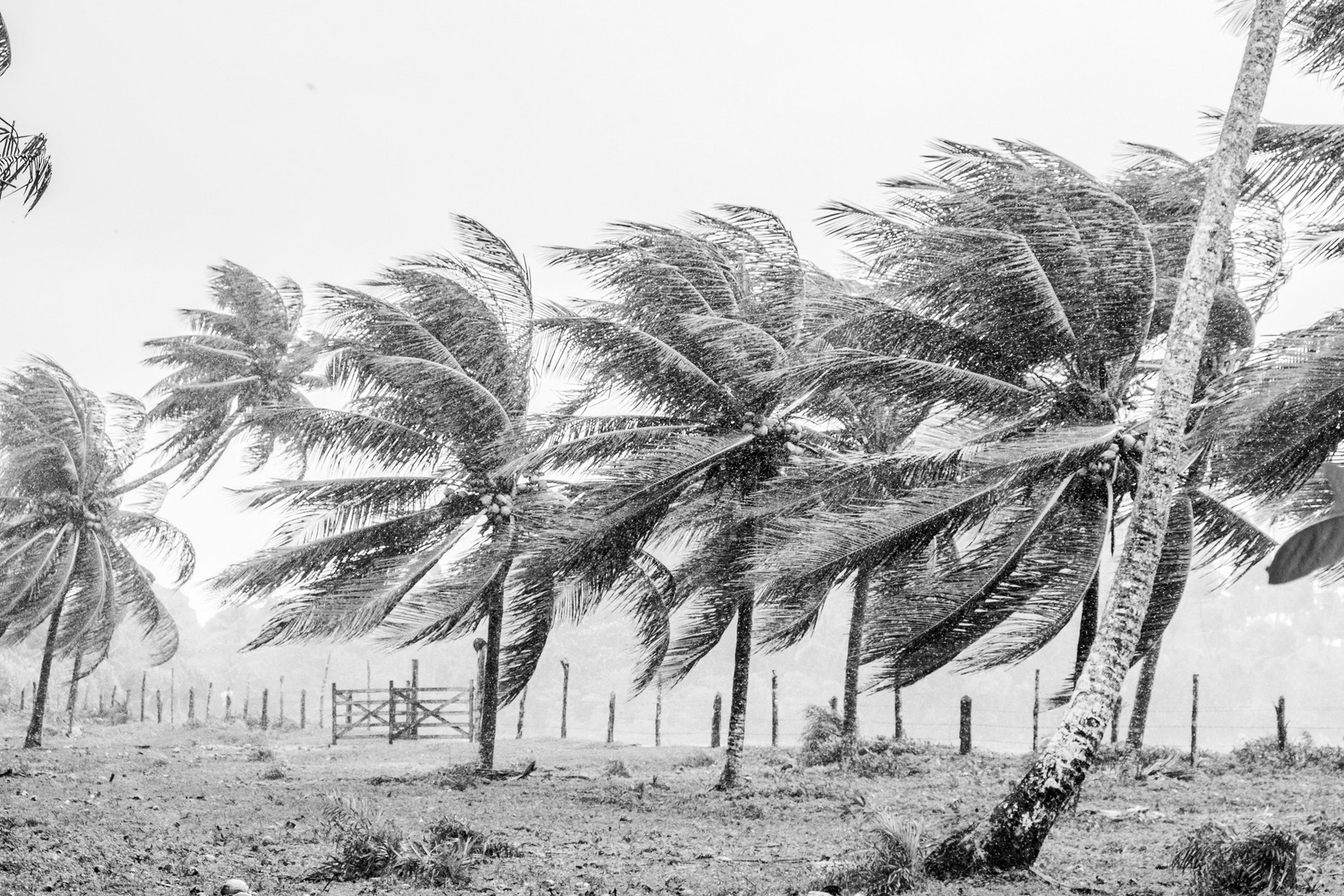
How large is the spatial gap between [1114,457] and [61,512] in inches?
798

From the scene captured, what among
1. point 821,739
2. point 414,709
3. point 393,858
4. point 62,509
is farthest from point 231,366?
point 393,858

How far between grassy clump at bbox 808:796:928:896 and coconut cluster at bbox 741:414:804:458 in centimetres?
732

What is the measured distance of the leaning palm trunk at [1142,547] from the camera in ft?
26.3

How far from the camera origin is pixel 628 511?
1437 cm

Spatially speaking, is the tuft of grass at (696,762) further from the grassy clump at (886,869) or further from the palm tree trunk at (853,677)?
the grassy clump at (886,869)

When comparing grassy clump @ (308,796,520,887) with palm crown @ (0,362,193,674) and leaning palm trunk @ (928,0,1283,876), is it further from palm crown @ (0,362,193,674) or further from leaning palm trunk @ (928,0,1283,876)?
palm crown @ (0,362,193,674)

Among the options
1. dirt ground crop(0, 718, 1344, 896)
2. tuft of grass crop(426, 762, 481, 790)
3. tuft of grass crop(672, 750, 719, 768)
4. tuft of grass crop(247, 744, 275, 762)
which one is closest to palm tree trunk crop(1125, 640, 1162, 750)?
dirt ground crop(0, 718, 1344, 896)

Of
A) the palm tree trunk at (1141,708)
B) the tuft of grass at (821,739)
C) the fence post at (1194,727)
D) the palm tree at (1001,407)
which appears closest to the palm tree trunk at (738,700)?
the palm tree at (1001,407)

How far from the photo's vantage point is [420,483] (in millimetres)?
16938

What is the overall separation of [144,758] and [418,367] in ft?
31.4

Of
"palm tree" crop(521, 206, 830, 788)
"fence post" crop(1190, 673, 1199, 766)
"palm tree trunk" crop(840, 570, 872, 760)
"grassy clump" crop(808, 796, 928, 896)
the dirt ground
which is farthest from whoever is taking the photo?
"palm tree trunk" crop(840, 570, 872, 760)

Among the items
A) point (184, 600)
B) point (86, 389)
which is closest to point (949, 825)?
point (86, 389)

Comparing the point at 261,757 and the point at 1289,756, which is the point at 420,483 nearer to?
the point at 261,757

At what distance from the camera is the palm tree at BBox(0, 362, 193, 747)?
902 inches
